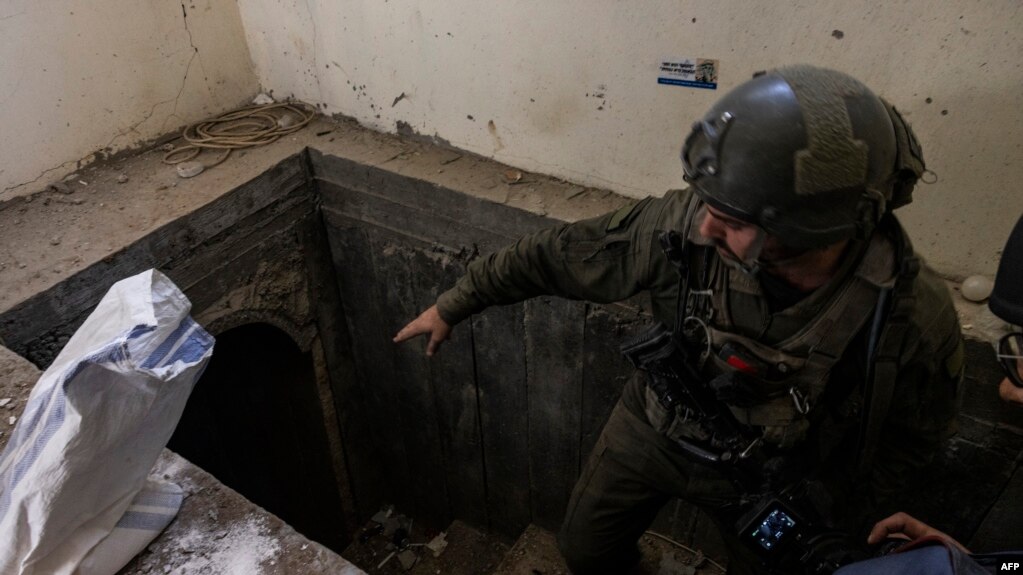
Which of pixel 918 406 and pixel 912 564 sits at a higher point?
pixel 912 564

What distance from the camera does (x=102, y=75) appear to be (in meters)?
3.18

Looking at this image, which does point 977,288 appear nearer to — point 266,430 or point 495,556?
point 495,556

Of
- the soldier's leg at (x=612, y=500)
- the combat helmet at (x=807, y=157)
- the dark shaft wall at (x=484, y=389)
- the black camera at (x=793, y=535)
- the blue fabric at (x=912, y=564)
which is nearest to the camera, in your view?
the blue fabric at (x=912, y=564)

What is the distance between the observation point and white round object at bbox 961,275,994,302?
2193mm

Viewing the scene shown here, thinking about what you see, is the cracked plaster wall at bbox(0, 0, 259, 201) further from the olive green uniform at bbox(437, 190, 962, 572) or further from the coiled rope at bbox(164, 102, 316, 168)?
the olive green uniform at bbox(437, 190, 962, 572)

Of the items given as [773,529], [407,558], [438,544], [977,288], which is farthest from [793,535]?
[407,558]

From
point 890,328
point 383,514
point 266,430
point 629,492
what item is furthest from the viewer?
point 383,514

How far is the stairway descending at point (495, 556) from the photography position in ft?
9.67

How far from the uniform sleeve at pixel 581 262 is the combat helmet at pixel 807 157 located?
1.31ft

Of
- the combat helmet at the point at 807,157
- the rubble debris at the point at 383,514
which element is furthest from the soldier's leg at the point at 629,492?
the rubble debris at the point at 383,514

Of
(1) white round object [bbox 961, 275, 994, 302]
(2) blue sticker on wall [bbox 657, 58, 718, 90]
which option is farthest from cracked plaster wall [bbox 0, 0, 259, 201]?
(1) white round object [bbox 961, 275, 994, 302]

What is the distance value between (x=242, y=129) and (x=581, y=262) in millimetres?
2616

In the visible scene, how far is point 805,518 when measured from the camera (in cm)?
166

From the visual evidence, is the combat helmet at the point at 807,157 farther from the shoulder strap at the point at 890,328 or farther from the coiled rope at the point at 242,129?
the coiled rope at the point at 242,129
